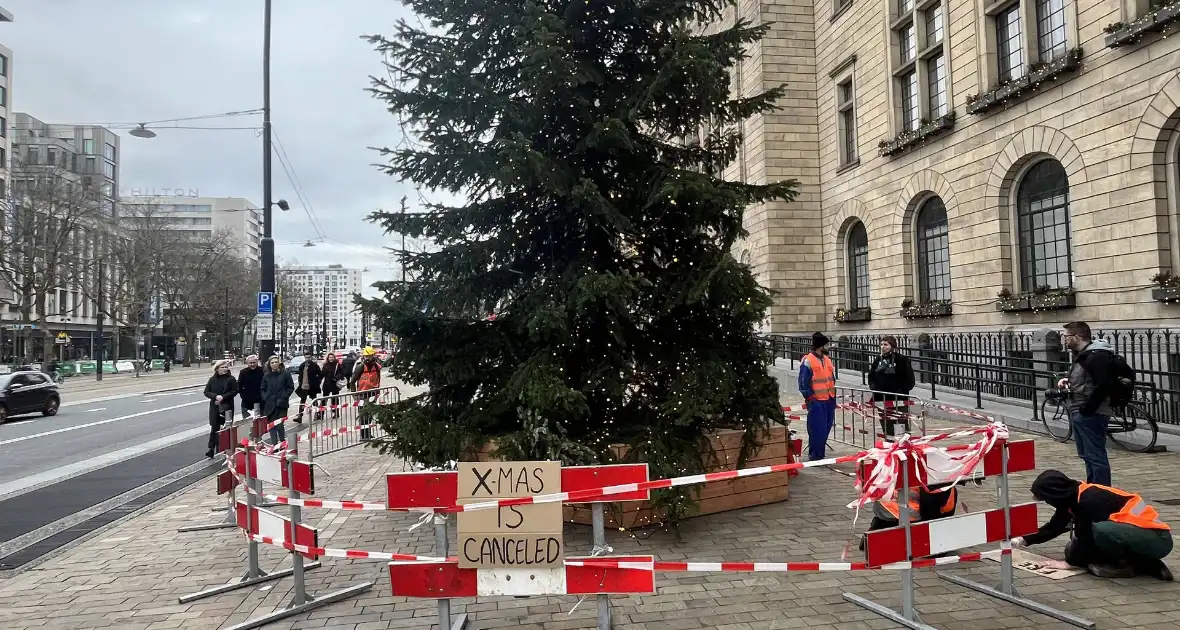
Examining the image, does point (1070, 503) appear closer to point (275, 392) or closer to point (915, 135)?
point (275, 392)

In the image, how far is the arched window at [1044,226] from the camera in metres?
16.3

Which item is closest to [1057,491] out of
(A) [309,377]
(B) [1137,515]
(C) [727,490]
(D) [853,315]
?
(B) [1137,515]

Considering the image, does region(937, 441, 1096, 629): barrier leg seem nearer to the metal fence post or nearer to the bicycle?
the metal fence post

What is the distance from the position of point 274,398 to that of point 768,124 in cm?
2186

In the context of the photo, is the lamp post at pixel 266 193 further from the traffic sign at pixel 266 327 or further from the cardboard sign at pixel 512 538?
the cardboard sign at pixel 512 538

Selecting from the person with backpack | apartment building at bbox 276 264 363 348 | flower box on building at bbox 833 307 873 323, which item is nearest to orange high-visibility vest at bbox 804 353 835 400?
the person with backpack

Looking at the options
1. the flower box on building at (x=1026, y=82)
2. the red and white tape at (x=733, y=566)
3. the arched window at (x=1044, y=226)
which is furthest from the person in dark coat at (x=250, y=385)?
the flower box on building at (x=1026, y=82)

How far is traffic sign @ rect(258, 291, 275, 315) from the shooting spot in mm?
15445

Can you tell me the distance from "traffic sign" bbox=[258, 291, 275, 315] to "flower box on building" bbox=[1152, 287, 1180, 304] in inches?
699

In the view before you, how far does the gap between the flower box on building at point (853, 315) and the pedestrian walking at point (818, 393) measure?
15.8m

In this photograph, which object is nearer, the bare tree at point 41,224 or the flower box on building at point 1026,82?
the flower box on building at point 1026,82

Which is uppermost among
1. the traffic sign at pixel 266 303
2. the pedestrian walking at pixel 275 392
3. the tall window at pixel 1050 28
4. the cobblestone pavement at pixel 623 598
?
the tall window at pixel 1050 28

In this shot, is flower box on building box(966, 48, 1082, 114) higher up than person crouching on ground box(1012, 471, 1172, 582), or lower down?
higher up

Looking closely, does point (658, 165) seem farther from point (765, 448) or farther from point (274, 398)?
point (274, 398)
